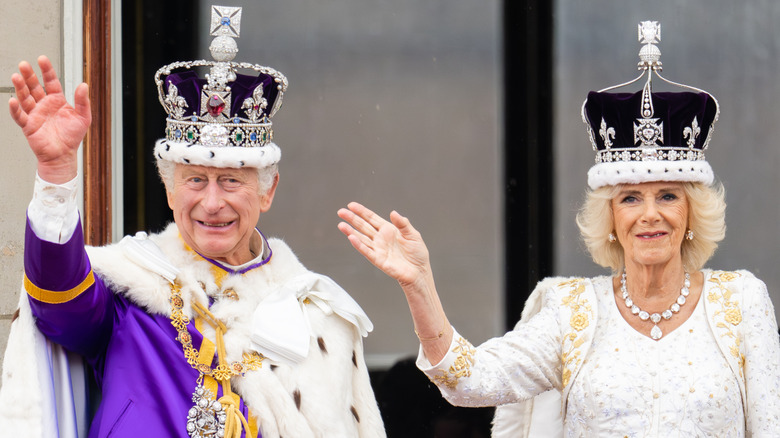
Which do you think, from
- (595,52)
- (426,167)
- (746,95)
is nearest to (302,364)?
(426,167)

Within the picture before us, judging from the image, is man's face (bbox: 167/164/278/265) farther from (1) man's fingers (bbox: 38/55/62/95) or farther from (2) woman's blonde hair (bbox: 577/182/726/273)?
(2) woman's blonde hair (bbox: 577/182/726/273)

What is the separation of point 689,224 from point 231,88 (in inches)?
61.5

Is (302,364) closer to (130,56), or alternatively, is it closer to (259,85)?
(259,85)

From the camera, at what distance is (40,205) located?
9.30 feet

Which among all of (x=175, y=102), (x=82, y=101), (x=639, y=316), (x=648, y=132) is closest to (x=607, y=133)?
(x=648, y=132)

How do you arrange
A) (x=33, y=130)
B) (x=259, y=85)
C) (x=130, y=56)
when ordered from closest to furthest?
(x=33, y=130), (x=259, y=85), (x=130, y=56)

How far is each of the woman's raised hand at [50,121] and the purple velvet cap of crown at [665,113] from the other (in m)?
1.68

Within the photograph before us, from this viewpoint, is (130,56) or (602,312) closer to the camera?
(602,312)

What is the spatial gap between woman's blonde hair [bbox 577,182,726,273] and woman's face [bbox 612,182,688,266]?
0.11ft

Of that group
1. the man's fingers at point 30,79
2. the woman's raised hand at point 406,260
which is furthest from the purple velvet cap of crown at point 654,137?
the man's fingers at point 30,79

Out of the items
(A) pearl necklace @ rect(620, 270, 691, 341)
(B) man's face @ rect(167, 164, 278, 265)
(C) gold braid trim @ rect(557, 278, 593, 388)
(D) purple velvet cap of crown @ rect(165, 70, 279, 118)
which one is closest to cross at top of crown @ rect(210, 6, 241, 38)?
(D) purple velvet cap of crown @ rect(165, 70, 279, 118)

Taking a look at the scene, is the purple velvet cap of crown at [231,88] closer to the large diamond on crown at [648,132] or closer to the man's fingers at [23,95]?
the man's fingers at [23,95]

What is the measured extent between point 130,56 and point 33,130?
187 centimetres

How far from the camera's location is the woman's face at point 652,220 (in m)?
3.33
